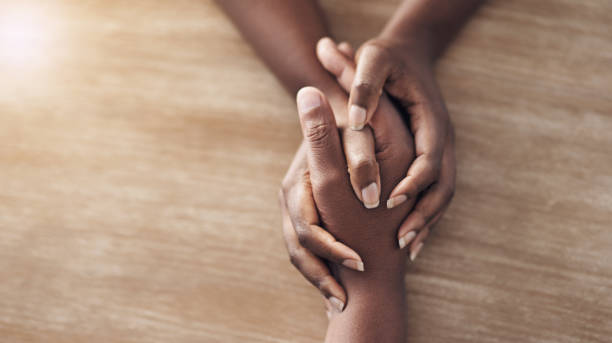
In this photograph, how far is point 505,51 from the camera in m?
0.77

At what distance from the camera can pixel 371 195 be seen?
602 millimetres

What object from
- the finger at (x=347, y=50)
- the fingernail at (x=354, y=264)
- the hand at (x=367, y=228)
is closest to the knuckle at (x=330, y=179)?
the hand at (x=367, y=228)

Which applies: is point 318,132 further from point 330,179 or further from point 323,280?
point 323,280

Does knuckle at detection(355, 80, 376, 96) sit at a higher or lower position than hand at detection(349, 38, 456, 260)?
higher

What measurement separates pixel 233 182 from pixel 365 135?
0.80 feet

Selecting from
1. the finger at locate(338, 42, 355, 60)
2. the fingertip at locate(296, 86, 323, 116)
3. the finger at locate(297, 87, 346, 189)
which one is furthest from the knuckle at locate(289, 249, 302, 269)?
the finger at locate(338, 42, 355, 60)

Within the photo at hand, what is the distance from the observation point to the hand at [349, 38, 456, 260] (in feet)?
2.02

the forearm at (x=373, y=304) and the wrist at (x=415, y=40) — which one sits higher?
the wrist at (x=415, y=40)

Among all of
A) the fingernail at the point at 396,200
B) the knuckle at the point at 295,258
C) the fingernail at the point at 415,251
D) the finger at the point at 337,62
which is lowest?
the fingernail at the point at 415,251

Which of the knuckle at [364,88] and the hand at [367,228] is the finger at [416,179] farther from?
the knuckle at [364,88]

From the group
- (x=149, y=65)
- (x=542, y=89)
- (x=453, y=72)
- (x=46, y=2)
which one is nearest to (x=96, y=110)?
(x=149, y=65)

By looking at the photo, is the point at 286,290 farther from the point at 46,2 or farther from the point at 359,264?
the point at 46,2

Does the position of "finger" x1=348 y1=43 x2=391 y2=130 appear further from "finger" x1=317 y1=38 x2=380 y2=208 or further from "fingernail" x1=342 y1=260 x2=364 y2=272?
"fingernail" x1=342 y1=260 x2=364 y2=272

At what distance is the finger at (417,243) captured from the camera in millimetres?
661
